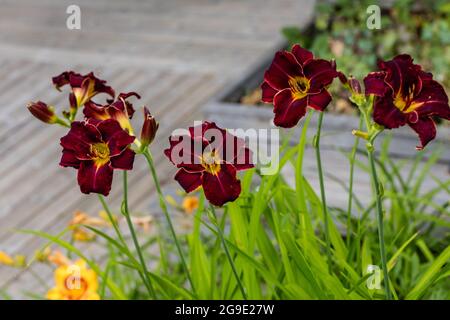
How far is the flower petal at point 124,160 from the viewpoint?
1.26 metres

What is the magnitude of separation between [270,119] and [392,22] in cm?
97

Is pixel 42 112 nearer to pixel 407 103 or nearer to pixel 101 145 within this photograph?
pixel 101 145

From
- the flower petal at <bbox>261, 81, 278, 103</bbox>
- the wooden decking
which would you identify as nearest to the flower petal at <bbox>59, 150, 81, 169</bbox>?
the flower petal at <bbox>261, 81, 278, 103</bbox>

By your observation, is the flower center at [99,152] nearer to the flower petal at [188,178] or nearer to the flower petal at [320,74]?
the flower petal at [188,178]

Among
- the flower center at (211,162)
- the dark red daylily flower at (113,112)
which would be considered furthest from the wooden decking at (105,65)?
the flower center at (211,162)

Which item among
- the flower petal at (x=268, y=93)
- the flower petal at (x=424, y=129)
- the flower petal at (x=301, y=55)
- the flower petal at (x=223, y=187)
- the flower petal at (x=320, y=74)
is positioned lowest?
the flower petal at (x=223, y=187)

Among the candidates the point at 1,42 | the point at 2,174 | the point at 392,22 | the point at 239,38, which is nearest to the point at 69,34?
the point at 1,42

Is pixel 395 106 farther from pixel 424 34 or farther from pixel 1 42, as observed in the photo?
pixel 1 42

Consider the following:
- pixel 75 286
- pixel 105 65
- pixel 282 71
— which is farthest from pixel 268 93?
pixel 105 65

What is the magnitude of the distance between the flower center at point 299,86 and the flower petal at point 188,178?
17 cm

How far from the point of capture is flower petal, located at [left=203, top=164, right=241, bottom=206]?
4.11 feet

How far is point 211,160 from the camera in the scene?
49.9 inches
